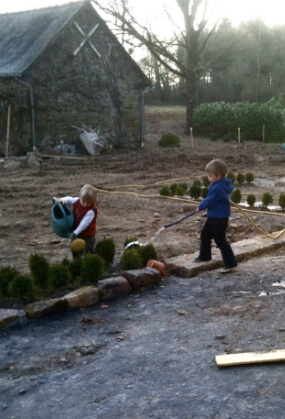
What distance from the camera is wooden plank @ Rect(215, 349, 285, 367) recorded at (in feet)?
13.2

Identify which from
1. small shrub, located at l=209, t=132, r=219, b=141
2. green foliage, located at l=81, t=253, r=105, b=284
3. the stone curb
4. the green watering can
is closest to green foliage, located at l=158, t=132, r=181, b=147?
small shrub, located at l=209, t=132, r=219, b=141

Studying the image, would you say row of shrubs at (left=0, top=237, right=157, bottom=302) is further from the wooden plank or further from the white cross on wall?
the white cross on wall

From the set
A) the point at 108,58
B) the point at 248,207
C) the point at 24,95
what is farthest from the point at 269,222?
the point at 108,58

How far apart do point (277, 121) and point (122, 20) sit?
8.53 m

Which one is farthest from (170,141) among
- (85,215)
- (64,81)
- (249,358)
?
(249,358)

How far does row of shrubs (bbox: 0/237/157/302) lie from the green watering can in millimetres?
477

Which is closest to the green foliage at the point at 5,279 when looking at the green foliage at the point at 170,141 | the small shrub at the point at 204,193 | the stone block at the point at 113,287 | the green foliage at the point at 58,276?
the green foliage at the point at 58,276

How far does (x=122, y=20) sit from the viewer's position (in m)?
27.0

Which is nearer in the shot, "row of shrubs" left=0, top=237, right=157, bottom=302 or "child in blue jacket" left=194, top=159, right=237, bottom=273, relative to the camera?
"row of shrubs" left=0, top=237, right=157, bottom=302

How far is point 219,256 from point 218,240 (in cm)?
45

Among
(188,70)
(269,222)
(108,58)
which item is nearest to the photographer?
(269,222)

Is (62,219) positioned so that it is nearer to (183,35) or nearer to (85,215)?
(85,215)

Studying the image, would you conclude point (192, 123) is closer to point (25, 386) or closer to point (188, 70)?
point (188, 70)

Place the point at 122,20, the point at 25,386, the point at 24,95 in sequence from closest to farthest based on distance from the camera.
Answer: the point at 25,386 → the point at 24,95 → the point at 122,20
